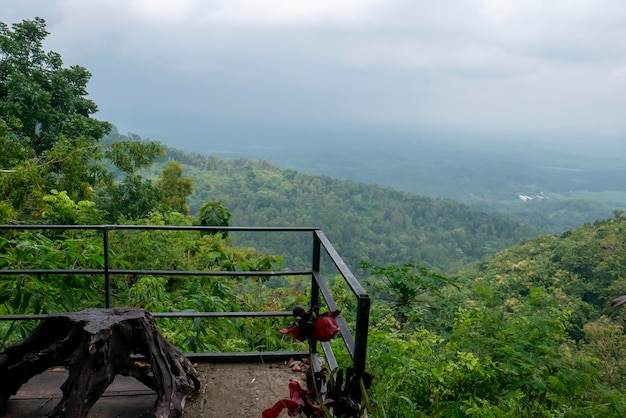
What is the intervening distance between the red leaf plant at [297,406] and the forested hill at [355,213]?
37.4m

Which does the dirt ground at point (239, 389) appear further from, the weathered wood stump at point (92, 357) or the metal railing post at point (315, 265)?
the metal railing post at point (315, 265)

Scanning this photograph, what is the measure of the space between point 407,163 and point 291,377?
531 feet

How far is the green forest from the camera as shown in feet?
11.1

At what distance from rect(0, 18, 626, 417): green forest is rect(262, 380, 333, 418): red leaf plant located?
0.37 meters

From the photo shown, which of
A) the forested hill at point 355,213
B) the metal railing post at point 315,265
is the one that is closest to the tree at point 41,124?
the metal railing post at point 315,265

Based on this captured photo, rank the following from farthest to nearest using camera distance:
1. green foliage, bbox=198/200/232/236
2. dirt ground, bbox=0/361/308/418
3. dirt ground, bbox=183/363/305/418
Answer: green foliage, bbox=198/200/232/236 < dirt ground, bbox=183/363/305/418 < dirt ground, bbox=0/361/308/418

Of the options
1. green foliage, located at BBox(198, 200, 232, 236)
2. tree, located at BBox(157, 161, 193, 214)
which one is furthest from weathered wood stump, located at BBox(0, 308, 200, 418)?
tree, located at BBox(157, 161, 193, 214)

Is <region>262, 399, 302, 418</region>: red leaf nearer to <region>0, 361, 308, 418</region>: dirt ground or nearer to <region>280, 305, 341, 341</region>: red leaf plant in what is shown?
<region>280, 305, 341, 341</region>: red leaf plant

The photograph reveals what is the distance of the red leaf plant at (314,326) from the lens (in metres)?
1.75

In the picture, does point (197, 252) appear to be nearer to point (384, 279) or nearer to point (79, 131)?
point (384, 279)

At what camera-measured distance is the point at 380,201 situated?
57.4m

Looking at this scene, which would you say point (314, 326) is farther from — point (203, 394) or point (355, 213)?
point (355, 213)

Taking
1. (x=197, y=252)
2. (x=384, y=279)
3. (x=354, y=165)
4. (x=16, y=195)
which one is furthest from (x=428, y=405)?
(x=354, y=165)

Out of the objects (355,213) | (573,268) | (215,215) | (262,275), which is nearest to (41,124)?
(215,215)
